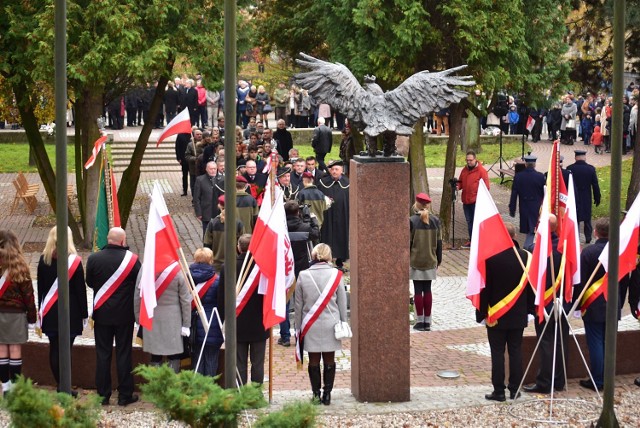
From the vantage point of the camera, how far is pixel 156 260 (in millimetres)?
11586

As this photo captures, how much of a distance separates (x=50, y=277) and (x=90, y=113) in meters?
11.4

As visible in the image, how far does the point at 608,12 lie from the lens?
24.3m

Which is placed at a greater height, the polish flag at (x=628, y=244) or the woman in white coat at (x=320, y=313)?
the polish flag at (x=628, y=244)

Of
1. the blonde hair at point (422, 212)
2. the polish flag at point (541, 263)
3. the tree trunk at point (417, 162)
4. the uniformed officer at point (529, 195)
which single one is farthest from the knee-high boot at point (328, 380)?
the tree trunk at point (417, 162)

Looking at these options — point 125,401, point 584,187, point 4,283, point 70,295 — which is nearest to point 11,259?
point 4,283

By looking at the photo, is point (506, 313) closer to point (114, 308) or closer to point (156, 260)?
point (156, 260)

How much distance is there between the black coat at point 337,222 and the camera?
1952cm

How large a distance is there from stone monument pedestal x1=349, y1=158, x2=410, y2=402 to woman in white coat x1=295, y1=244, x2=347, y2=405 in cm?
36

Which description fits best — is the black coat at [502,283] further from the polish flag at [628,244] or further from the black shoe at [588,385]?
the black shoe at [588,385]

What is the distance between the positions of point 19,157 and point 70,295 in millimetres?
27022

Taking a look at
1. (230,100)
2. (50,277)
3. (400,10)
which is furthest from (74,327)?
(400,10)

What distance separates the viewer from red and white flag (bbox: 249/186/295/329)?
11711 mm

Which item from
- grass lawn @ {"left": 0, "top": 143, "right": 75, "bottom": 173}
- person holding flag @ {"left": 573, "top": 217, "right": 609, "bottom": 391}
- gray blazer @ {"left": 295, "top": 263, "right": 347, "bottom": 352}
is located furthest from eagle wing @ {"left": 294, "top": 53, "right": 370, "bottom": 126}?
grass lawn @ {"left": 0, "top": 143, "right": 75, "bottom": 173}

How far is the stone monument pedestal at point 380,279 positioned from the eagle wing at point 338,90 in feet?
2.44
